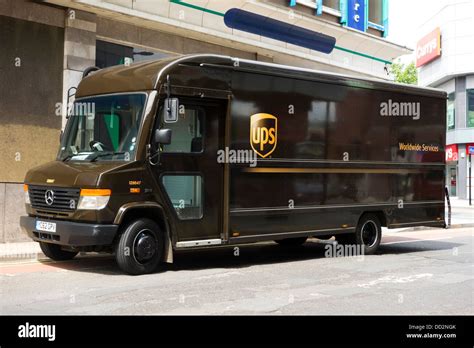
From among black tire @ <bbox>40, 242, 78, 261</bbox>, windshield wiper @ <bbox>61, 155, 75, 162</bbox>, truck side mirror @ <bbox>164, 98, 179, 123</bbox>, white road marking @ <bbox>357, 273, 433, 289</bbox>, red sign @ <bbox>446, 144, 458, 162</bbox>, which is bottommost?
white road marking @ <bbox>357, 273, 433, 289</bbox>

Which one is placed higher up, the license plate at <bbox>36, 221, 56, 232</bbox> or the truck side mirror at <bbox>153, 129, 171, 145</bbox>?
the truck side mirror at <bbox>153, 129, 171, 145</bbox>

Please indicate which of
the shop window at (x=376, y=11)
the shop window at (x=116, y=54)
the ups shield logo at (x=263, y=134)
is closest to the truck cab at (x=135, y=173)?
the ups shield logo at (x=263, y=134)

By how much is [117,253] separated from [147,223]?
62 cm

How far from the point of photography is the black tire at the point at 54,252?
10133 millimetres

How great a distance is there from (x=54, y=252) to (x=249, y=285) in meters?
3.71

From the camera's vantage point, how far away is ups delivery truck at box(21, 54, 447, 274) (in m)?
8.84

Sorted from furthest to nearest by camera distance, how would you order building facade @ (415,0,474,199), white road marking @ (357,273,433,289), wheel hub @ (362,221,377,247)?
building facade @ (415,0,474,199) < wheel hub @ (362,221,377,247) < white road marking @ (357,273,433,289)

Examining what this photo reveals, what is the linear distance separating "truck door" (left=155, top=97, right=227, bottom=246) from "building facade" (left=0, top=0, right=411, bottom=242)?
253 cm

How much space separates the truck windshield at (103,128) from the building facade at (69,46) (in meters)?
1.07

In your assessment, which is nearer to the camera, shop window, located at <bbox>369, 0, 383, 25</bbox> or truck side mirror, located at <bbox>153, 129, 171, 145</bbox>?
truck side mirror, located at <bbox>153, 129, 171, 145</bbox>

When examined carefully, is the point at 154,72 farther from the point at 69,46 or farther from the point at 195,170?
the point at 69,46

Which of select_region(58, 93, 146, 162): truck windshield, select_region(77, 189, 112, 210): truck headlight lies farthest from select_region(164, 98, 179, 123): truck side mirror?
select_region(77, 189, 112, 210): truck headlight

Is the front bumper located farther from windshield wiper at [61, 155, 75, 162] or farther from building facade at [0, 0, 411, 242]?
building facade at [0, 0, 411, 242]

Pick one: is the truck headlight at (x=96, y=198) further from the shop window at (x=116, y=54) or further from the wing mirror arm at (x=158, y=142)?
the shop window at (x=116, y=54)
